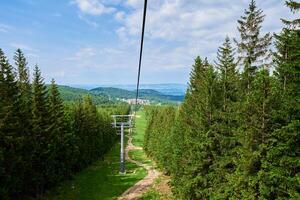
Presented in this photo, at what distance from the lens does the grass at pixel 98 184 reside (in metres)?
40.5

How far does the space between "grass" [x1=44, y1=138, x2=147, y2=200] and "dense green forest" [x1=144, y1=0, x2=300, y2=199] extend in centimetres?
1271

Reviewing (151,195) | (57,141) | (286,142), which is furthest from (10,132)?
(286,142)

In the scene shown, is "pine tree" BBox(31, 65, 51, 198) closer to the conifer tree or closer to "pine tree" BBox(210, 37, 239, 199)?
the conifer tree

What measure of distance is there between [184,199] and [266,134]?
1258cm

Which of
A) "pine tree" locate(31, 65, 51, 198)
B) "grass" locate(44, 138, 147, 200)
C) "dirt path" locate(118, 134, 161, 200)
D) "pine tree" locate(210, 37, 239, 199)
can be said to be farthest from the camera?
"dirt path" locate(118, 134, 161, 200)

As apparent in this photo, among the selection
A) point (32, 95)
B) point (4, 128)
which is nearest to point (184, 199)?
point (4, 128)

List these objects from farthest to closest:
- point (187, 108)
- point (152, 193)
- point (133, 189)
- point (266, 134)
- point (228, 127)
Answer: point (133, 189)
point (152, 193)
point (187, 108)
point (228, 127)
point (266, 134)

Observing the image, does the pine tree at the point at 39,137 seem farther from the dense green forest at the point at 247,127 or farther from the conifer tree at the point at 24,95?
the dense green forest at the point at 247,127

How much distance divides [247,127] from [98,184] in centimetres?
3309

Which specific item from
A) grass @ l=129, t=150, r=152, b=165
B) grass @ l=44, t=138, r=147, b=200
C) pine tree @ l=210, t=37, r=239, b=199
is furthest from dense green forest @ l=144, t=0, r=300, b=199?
grass @ l=129, t=150, r=152, b=165

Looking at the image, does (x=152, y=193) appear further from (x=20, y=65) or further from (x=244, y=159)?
(x=20, y=65)

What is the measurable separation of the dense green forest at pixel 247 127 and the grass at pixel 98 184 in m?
12.7

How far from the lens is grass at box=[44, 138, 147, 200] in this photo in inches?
1596

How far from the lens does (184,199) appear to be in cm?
2880
